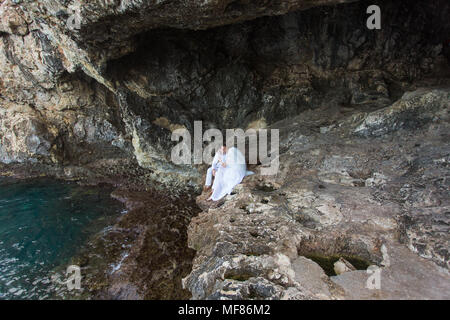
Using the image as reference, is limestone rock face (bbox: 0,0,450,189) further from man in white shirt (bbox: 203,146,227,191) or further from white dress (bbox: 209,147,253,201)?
white dress (bbox: 209,147,253,201)

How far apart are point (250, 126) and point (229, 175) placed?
3400 mm

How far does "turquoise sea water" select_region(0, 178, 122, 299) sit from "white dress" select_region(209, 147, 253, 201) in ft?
10.5

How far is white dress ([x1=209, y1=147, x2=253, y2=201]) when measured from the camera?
6.93 meters

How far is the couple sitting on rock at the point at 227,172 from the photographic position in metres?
6.94

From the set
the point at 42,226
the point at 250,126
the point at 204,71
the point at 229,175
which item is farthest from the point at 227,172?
the point at 42,226

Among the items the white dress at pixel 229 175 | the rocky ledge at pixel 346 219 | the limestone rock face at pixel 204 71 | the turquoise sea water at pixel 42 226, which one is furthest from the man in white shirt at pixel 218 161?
the turquoise sea water at pixel 42 226

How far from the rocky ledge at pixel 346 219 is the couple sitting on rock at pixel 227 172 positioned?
1.16 ft

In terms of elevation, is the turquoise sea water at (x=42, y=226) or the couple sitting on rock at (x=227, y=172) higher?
the couple sitting on rock at (x=227, y=172)

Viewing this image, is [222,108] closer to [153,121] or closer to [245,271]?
[153,121]

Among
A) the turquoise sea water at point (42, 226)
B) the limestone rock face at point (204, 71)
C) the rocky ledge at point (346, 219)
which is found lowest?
the turquoise sea water at point (42, 226)

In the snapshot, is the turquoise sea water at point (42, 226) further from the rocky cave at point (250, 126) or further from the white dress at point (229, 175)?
the white dress at point (229, 175)

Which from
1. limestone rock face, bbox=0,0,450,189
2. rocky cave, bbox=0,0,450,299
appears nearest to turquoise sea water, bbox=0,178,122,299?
rocky cave, bbox=0,0,450,299

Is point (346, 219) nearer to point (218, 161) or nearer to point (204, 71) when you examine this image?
point (218, 161)

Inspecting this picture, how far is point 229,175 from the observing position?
275 inches
